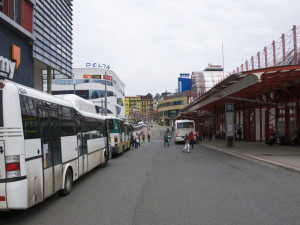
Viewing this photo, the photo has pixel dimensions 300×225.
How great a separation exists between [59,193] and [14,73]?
971 centimetres

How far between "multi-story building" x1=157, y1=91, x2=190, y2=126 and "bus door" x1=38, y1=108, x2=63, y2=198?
114 metres

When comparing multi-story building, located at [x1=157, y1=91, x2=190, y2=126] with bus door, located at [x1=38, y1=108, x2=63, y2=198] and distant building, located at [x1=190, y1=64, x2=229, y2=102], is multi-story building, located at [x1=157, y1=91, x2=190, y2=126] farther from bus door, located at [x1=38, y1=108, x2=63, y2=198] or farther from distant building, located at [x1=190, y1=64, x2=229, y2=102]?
bus door, located at [x1=38, y1=108, x2=63, y2=198]

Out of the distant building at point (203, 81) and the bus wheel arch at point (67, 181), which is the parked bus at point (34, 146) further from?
the distant building at point (203, 81)

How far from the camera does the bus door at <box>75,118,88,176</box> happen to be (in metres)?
9.75

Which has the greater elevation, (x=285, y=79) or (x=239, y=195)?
(x=285, y=79)

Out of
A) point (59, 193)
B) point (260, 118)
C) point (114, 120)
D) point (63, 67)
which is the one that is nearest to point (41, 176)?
point (59, 193)

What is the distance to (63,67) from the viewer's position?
76.2ft

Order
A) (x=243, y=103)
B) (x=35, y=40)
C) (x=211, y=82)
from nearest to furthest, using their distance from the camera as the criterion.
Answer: (x=35, y=40), (x=243, y=103), (x=211, y=82)

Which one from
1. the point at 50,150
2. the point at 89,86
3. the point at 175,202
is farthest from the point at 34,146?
the point at 89,86

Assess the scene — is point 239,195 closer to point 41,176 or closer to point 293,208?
point 293,208

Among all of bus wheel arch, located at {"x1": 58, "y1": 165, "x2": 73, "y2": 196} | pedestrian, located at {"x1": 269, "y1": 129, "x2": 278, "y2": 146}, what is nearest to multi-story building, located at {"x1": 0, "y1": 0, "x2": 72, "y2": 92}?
bus wheel arch, located at {"x1": 58, "y1": 165, "x2": 73, "y2": 196}

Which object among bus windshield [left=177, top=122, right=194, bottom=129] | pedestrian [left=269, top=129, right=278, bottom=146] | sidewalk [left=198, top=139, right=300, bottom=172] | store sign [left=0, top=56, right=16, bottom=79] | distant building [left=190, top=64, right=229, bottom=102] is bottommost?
sidewalk [left=198, top=139, right=300, bottom=172]

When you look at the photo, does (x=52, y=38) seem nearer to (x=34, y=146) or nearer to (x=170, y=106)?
(x=34, y=146)

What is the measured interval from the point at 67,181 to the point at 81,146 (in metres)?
1.93
